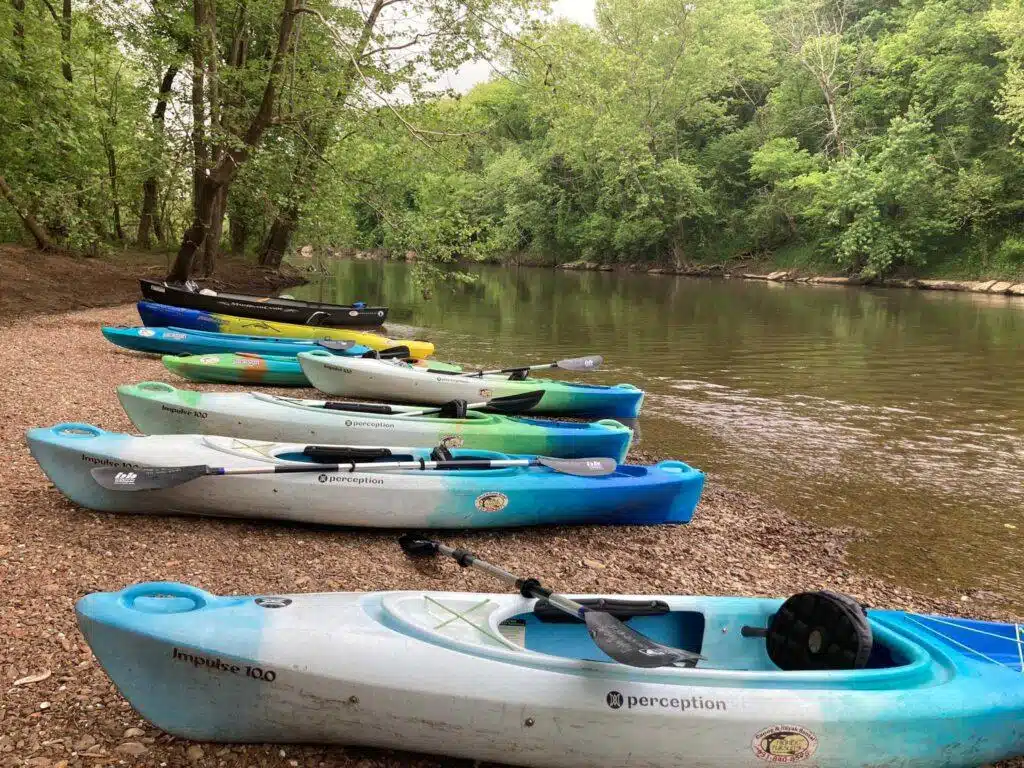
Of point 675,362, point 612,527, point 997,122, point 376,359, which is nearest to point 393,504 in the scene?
point 612,527

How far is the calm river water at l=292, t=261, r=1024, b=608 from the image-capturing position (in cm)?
589

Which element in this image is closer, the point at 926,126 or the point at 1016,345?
the point at 1016,345

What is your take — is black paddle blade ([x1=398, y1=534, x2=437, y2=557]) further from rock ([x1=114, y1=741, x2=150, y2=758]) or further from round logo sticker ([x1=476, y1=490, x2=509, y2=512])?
rock ([x1=114, y1=741, x2=150, y2=758])

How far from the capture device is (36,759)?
8.39 feet

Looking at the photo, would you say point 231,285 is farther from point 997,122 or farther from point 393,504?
point 997,122

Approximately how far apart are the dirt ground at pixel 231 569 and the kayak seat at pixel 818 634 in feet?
3.43

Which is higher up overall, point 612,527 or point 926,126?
point 926,126

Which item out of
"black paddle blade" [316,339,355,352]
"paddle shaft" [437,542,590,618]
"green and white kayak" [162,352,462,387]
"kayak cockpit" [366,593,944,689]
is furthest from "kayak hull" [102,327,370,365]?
"kayak cockpit" [366,593,944,689]

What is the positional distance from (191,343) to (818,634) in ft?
31.8

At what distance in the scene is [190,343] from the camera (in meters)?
10.5

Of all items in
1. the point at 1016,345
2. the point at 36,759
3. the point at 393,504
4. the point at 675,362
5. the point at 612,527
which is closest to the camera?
the point at 36,759

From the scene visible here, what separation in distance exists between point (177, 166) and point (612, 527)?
12243 mm

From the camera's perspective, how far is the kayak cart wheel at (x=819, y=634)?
9.40ft

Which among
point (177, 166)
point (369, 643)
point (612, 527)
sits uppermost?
point (177, 166)
